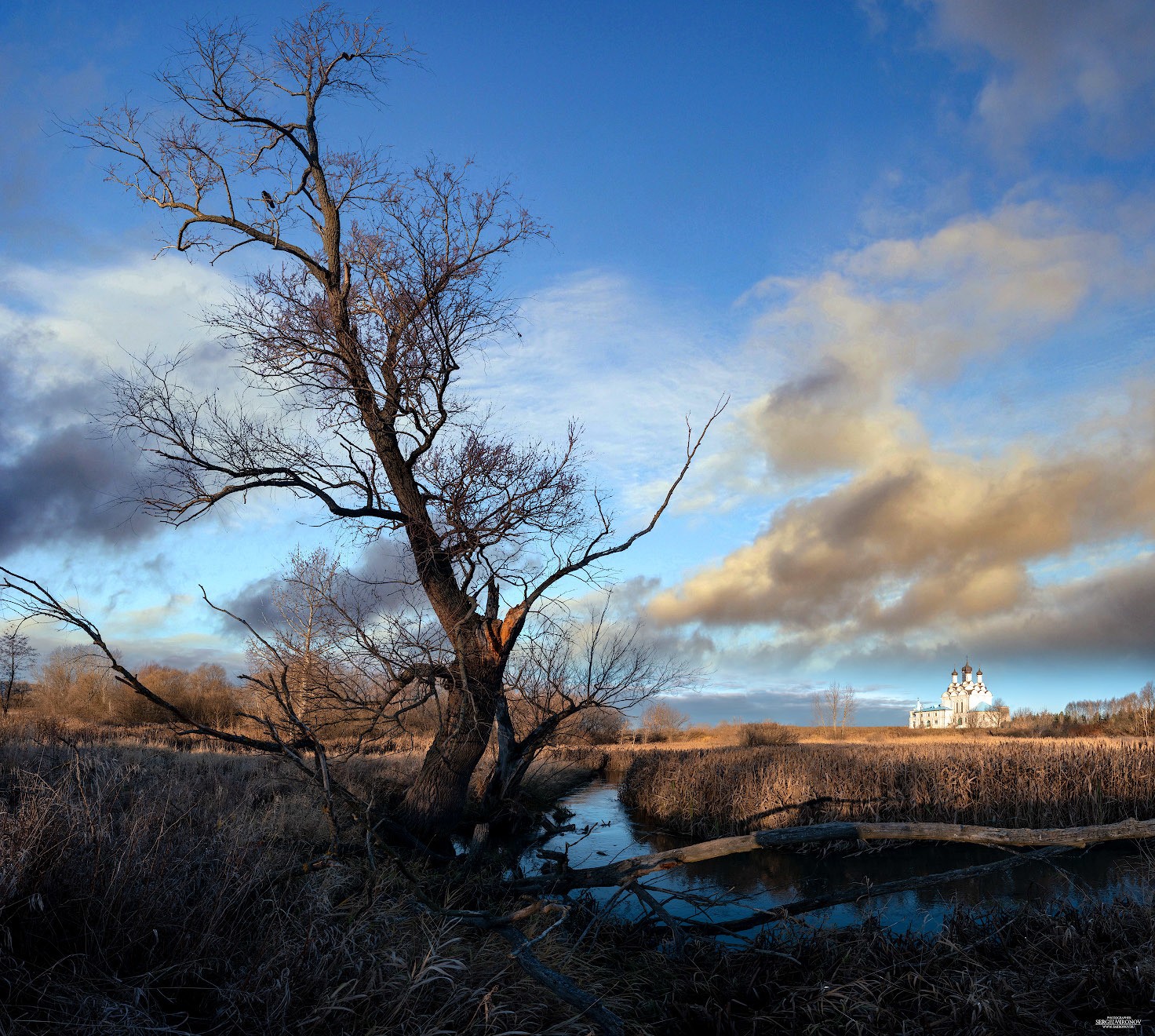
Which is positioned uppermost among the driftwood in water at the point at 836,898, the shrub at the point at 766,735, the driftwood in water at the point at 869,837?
the driftwood in water at the point at 869,837

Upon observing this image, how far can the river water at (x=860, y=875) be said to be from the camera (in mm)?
10062

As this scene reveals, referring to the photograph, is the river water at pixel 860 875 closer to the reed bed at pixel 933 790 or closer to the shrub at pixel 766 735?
the reed bed at pixel 933 790

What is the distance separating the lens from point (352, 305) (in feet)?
38.2

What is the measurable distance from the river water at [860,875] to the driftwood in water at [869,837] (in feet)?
2.35

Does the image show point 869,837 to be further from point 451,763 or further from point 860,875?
point 860,875

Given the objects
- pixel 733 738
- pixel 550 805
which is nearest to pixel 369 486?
pixel 550 805

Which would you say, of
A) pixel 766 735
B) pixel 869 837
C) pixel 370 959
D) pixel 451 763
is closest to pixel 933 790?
pixel 869 837

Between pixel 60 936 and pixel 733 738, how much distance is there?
4626 centimetres

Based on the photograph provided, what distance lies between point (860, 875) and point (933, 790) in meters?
4.37

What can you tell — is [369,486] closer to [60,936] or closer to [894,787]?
[60,936]

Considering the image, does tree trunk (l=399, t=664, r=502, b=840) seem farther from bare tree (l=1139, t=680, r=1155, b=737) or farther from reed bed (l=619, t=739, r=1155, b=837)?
bare tree (l=1139, t=680, r=1155, b=737)

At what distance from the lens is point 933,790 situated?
16.7 metres

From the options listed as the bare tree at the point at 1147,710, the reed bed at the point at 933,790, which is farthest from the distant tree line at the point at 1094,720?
the reed bed at the point at 933,790

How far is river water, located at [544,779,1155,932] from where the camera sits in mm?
10062
